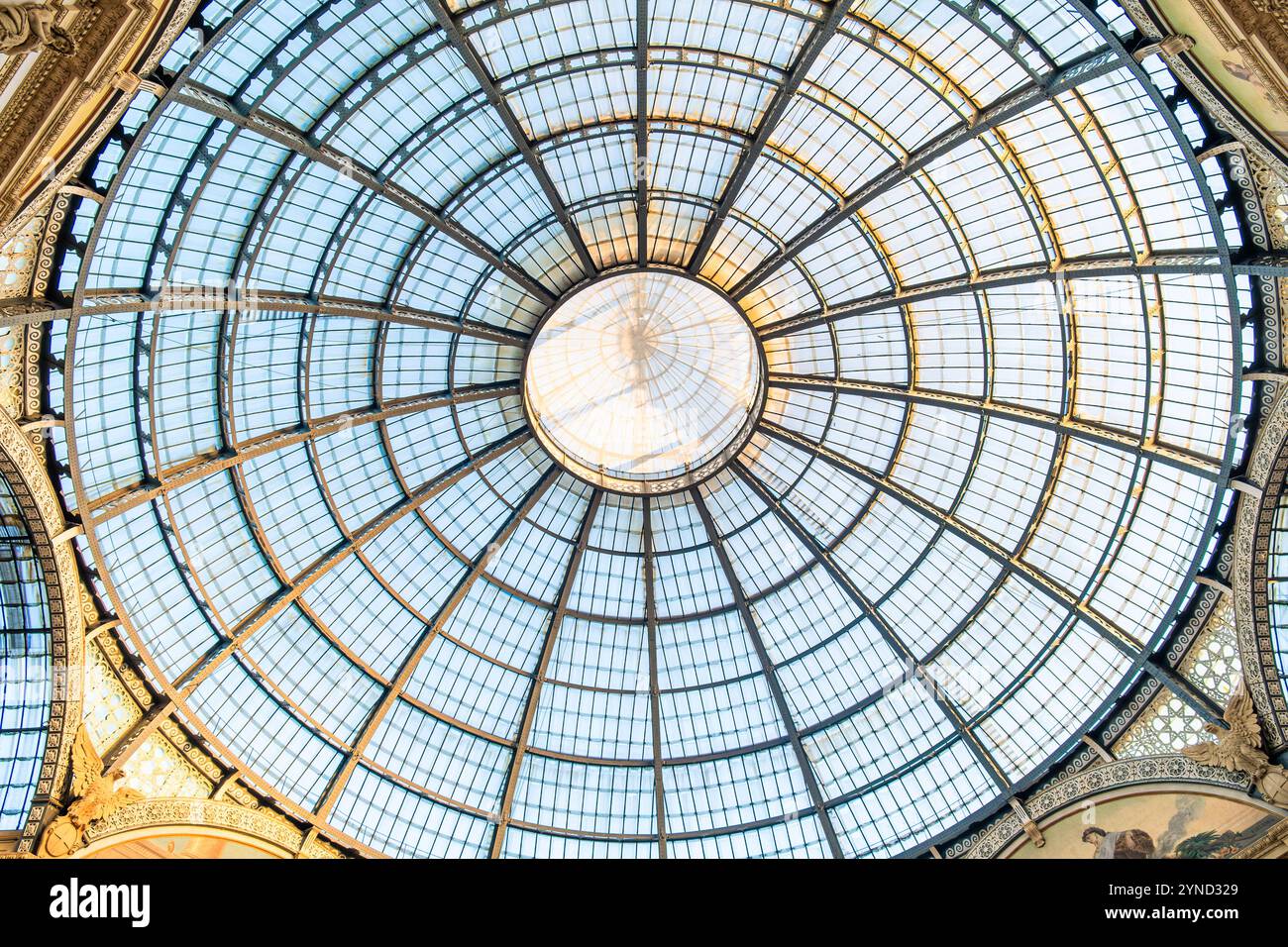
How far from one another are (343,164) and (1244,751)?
93.2ft

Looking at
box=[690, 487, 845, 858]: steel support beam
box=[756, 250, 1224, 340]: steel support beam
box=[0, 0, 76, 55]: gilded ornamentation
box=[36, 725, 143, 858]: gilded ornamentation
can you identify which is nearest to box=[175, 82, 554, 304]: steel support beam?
box=[0, 0, 76, 55]: gilded ornamentation

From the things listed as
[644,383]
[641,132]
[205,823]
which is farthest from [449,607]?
[641,132]

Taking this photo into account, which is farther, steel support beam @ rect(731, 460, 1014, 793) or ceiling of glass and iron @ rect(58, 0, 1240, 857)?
steel support beam @ rect(731, 460, 1014, 793)

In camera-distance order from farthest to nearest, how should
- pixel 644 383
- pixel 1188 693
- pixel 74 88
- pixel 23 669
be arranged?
pixel 644 383
pixel 1188 693
pixel 23 669
pixel 74 88

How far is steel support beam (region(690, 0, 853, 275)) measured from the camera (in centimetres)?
2442

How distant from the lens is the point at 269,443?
98.3 ft

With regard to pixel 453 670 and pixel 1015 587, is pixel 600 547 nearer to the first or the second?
pixel 453 670

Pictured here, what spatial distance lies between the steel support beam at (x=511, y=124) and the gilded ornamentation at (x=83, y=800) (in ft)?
65.7

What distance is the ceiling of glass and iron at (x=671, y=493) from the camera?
2473 cm

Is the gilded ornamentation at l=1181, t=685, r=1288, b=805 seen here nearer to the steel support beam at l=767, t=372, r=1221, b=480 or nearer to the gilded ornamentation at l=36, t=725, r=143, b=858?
the steel support beam at l=767, t=372, r=1221, b=480

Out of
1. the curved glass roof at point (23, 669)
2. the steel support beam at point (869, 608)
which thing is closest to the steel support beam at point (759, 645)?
the steel support beam at point (869, 608)

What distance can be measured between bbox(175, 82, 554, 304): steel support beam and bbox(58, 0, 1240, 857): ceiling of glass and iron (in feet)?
0.64

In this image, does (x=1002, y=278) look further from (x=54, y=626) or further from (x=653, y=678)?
(x=54, y=626)

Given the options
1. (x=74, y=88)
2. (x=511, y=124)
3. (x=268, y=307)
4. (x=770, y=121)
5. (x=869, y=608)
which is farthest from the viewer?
(x=869, y=608)
